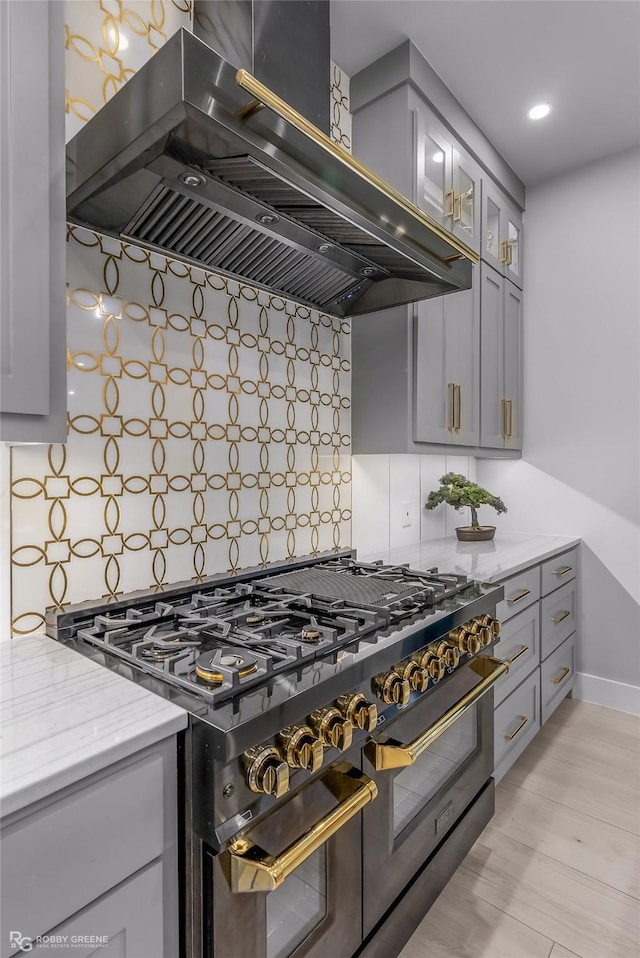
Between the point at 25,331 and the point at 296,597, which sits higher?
the point at 25,331

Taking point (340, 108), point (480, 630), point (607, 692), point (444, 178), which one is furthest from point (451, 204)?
point (607, 692)

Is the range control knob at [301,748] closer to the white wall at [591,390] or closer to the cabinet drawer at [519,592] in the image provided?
the cabinet drawer at [519,592]

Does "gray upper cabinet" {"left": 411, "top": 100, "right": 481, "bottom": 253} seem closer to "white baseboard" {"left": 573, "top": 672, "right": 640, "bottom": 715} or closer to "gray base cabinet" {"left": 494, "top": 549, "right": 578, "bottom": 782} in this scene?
"gray base cabinet" {"left": 494, "top": 549, "right": 578, "bottom": 782}

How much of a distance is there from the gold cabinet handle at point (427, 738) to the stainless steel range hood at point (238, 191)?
1.19m

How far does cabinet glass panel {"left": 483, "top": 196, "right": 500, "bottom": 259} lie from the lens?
259cm

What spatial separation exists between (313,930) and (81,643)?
72 cm

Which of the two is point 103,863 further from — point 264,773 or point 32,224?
point 32,224

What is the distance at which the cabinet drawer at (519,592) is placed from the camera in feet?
6.43

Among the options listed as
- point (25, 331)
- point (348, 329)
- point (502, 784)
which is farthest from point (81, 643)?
point (502, 784)

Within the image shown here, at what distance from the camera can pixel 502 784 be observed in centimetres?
215

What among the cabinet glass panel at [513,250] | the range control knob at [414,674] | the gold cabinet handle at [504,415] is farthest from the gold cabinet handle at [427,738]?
the cabinet glass panel at [513,250]

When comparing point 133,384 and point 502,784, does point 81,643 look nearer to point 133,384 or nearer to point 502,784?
point 133,384

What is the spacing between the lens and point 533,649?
2293 millimetres

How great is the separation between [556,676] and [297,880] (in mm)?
1972
